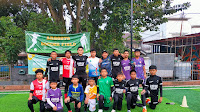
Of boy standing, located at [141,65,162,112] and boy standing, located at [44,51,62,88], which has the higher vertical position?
boy standing, located at [44,51,62,88]

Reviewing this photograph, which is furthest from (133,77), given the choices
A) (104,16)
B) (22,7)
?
(22,7)

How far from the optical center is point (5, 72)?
8.63 meters

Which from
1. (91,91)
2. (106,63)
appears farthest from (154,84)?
(91,91)

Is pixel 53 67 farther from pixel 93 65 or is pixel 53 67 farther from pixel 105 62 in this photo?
pixel 105 62

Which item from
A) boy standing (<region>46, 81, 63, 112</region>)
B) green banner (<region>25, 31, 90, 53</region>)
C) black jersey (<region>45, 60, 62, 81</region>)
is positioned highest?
green banner (<region>25, 31, 90, 53</region>)

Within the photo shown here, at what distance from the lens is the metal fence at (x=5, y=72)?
859 cm

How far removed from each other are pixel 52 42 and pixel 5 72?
2.95 metres

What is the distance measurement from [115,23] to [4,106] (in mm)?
8521

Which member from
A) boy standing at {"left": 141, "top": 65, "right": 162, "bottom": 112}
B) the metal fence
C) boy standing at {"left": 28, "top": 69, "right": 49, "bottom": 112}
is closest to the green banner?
the metal fence

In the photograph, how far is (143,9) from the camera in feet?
→ 36.1

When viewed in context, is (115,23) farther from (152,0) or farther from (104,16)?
(152,0)

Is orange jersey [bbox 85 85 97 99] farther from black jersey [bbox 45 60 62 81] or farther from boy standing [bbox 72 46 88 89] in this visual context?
black jersey [bbox 45 60 62 81]

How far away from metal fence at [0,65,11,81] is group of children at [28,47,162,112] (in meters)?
4.53

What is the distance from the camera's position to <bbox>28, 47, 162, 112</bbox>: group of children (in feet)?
14.5
